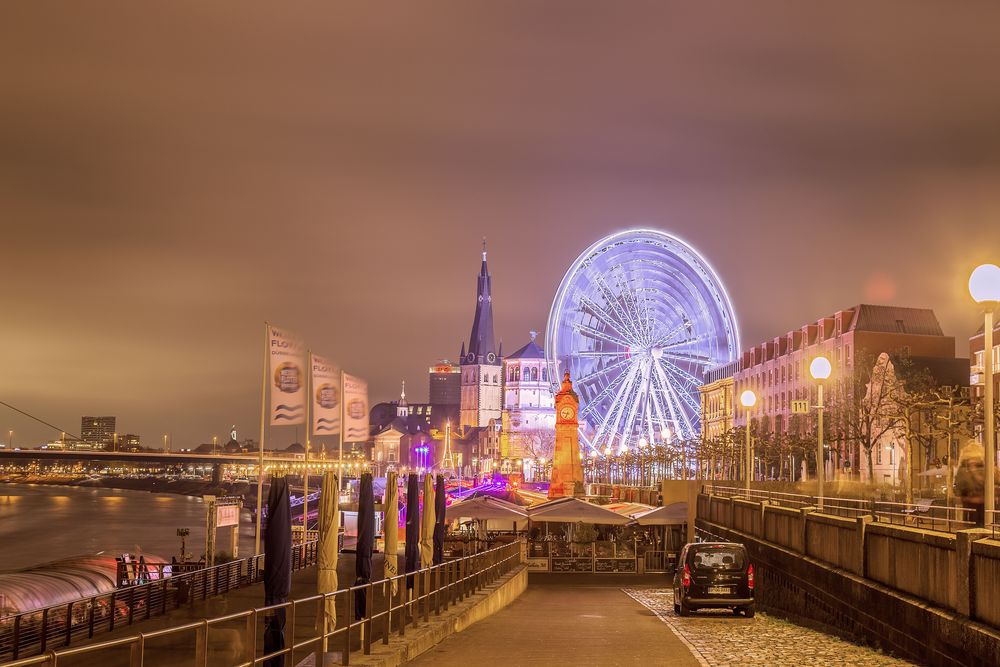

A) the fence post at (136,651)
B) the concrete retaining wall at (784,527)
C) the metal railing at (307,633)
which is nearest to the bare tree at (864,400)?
the concrete retaining wall at (784,527)

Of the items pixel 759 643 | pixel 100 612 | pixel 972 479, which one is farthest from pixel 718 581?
pixel 100 612

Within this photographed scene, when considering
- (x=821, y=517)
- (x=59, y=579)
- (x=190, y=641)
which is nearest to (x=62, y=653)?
(x=190, y=641)

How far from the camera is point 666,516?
51.2 m

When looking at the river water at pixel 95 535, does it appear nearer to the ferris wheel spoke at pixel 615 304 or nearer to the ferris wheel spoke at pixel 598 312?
the ferris wheel spoke at pixel 598 312

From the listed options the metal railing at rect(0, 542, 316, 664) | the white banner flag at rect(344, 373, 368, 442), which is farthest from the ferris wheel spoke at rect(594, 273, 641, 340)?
the metal railing at rect(0, 542, 316, 664)

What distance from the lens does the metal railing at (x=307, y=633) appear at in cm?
868

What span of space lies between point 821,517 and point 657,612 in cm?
522

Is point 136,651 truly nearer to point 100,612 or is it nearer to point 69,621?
point 69,621

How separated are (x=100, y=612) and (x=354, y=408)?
15940 mm

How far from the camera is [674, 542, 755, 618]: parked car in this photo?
1010 inches

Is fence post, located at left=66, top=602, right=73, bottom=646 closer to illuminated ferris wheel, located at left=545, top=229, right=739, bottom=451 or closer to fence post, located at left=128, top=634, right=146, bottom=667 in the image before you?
fence post, located at left=128, top=634, right=146, bottom=667

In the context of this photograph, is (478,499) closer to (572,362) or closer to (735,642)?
(735,642)

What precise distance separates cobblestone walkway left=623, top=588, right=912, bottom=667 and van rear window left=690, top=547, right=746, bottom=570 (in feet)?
3.89

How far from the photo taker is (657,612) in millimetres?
28109
